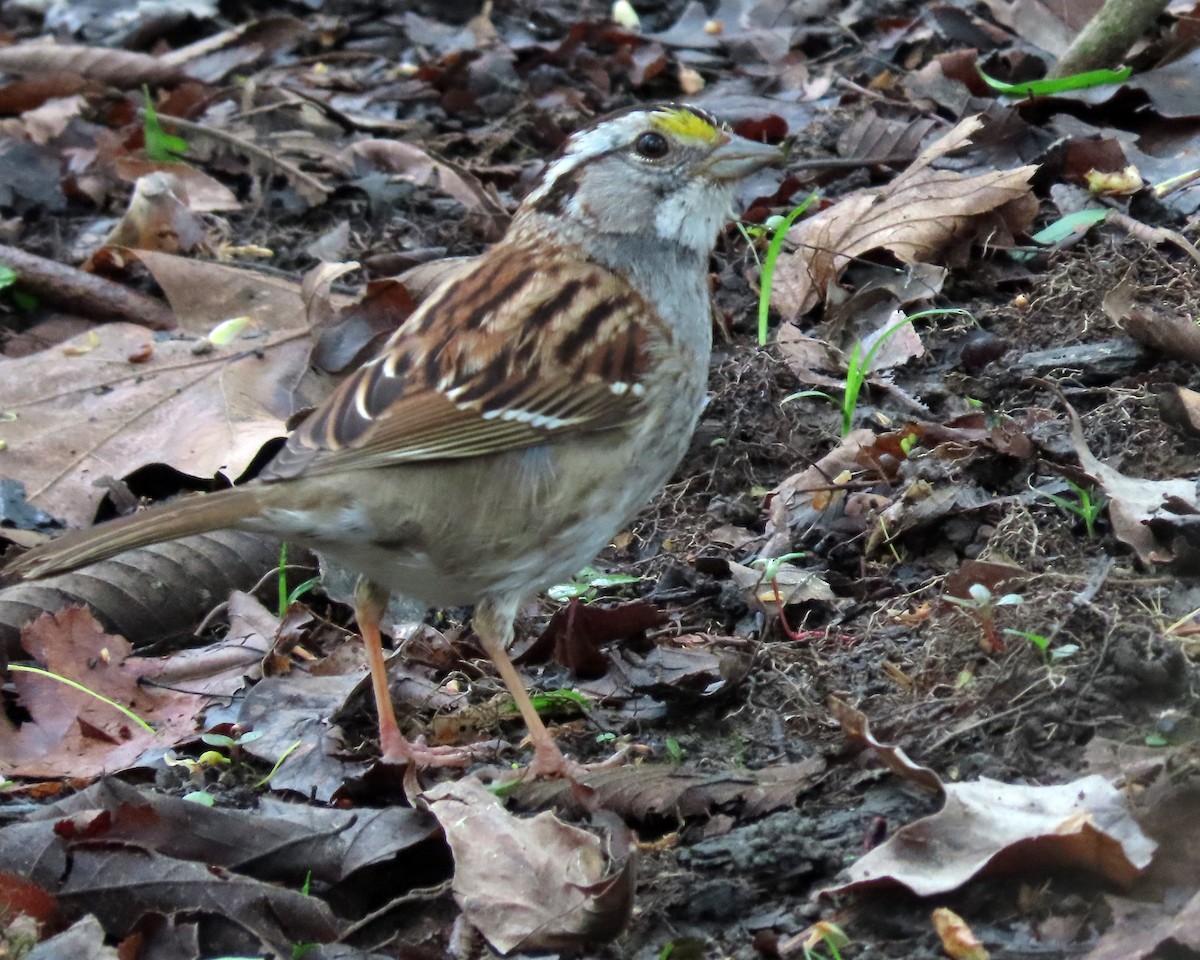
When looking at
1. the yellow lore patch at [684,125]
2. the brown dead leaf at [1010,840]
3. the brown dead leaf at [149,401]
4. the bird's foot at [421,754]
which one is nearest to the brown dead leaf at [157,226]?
the brown dead leaf at [149,401]

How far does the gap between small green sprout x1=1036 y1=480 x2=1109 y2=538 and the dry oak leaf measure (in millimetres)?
1543

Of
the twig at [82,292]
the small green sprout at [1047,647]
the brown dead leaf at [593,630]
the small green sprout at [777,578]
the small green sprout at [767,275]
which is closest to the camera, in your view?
the small green sprout at [1047,647]

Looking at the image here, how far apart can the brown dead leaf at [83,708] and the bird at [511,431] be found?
1.98ft

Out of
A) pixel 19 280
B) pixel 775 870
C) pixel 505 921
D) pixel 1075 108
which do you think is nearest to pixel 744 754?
pixel 775 870

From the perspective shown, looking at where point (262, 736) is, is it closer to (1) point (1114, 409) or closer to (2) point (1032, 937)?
(2) point (1032, 937)

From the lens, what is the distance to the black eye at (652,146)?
4.30 meters

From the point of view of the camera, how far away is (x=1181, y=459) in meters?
3.87

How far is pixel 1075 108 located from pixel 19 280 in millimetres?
4131

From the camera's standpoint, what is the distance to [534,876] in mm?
3006

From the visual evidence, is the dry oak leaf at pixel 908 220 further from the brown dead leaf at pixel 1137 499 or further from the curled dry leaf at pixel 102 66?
the curled dry leaf at pixel 102 66

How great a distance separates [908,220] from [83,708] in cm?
298

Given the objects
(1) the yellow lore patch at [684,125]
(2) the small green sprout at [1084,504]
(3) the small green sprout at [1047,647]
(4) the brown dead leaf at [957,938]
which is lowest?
(2) the small green sprout at [1084,504]

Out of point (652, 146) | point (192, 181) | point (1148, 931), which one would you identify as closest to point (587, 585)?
point (652, 146)

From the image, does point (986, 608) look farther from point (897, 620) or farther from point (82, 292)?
point (82, 292)
